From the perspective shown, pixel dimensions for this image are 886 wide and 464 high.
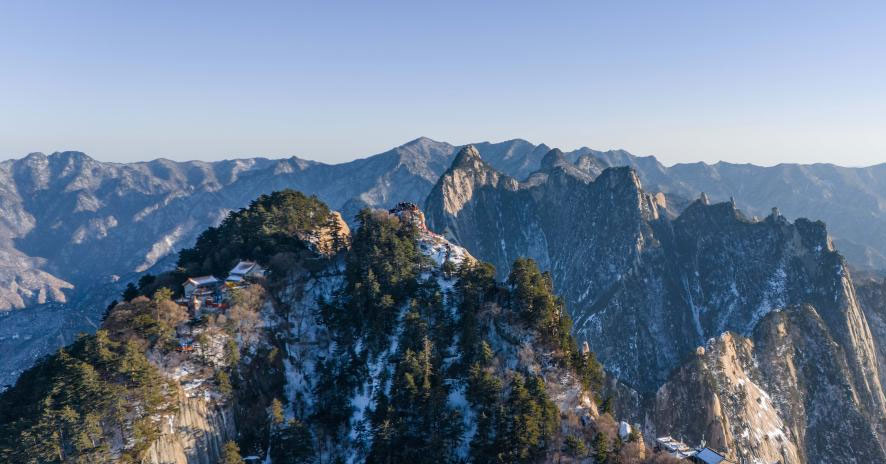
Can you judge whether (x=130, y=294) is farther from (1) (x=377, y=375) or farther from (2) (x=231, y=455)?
(1) (x=377, y=375)

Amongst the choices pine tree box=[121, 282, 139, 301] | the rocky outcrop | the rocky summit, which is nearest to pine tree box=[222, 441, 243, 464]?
the rocky outcrop

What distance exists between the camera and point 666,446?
75938mm

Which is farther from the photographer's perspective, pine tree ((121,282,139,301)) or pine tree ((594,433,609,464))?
pine tree ((121,282,139,301))

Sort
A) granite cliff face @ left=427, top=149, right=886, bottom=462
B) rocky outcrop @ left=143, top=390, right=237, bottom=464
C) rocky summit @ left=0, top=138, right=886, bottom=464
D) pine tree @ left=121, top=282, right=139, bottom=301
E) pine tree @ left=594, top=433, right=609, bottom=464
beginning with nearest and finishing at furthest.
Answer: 1. pine tree @ left=594, top=433, right=609, bottom=464
2. rocky outcrop @ left=143, top=390, right=237, bottom=464
3. rocky summit @ left=0, top=138, right=886, bottom=464
4. pine tree @ left=121, top=282, right=139, bottom=301
5. granite cliff face @ left=427, top=149, right=886, bottom=462

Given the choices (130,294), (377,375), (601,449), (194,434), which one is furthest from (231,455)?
(130,294)

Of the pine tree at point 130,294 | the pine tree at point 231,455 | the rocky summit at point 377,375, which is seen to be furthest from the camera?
the pine tree at point 130,294

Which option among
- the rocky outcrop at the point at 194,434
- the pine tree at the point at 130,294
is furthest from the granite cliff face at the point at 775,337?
the pine tree at the point at 130,294

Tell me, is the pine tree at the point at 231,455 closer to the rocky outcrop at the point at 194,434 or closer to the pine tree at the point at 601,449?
the rocky outcrop at the point at 194,434

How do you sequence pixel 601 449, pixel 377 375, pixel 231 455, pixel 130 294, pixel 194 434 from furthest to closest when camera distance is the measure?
pixel 130 294, pixel 377 375, pixel 194 434, pixel 231 455, pixel 601 449

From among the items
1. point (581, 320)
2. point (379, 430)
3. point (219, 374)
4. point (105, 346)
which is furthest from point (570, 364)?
point (581, 320)

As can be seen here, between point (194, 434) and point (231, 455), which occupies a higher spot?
point (194, 434)

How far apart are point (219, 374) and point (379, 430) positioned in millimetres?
25917

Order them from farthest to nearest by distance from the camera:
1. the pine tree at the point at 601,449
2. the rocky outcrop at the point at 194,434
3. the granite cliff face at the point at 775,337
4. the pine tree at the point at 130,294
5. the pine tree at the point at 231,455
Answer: the granite cliff face at the point at 775,337
the pine tree at the point at 130,294
the rocky outcrop at the point at 194,434
the pine tree at the point at 231,455
the pine tree at the point at 601,449

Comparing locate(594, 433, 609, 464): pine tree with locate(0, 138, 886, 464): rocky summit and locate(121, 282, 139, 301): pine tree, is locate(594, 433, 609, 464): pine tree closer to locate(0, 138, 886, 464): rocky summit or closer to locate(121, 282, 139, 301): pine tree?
locate(0, 138, 886, 464): rocky summit
